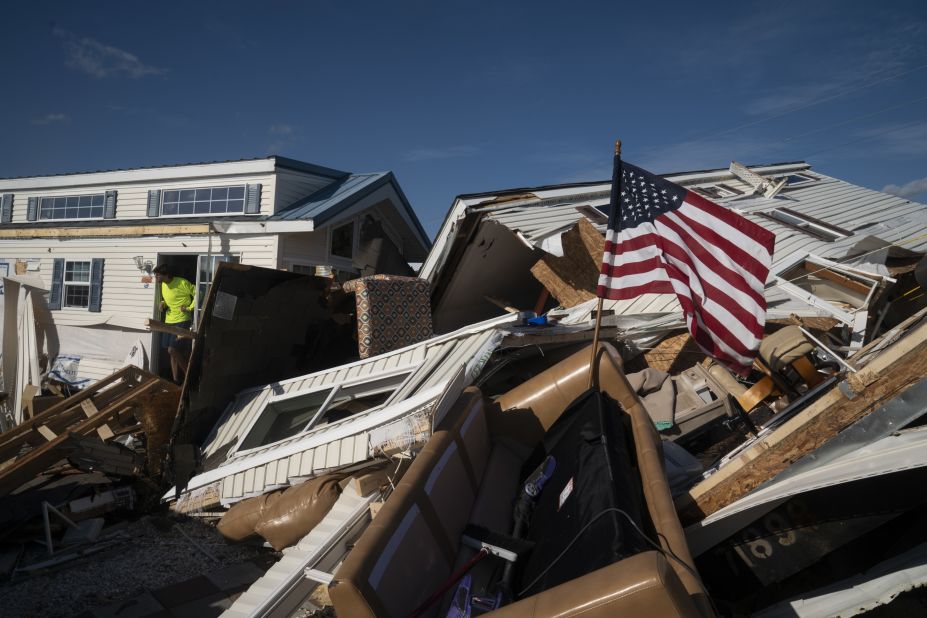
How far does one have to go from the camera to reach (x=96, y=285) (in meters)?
11.6

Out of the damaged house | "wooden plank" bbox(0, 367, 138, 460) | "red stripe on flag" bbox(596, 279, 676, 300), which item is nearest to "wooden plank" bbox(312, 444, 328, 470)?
"red stripe on flag" bbox(596, 279, 676, 300)

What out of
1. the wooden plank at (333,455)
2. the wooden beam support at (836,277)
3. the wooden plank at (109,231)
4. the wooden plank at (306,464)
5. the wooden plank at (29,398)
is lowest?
the wooden plank at (29,398)

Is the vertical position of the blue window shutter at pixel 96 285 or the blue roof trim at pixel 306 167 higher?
the blue roof trim at pixel 306 167

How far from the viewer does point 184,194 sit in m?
11.3

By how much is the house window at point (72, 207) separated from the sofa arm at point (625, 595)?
1361cm

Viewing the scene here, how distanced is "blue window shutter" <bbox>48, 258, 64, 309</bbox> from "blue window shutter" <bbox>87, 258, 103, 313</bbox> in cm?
115

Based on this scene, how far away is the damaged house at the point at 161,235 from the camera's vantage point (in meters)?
10.3

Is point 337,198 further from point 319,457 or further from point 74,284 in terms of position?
point 319,457

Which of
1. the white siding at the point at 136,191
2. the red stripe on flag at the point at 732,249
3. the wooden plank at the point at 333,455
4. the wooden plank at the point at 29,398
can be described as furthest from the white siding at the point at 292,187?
the red stripe on flag at the point at 732,249

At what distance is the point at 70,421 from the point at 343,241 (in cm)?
635

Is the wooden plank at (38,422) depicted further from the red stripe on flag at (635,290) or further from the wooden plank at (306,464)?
the red stripe on flag at (635,290)

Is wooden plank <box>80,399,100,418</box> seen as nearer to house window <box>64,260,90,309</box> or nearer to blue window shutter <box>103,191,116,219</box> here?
house window <box>64,260,90,309</box>

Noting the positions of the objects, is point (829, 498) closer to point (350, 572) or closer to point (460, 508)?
point (460, 508)

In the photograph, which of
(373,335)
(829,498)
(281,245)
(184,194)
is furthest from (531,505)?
(184,194)
